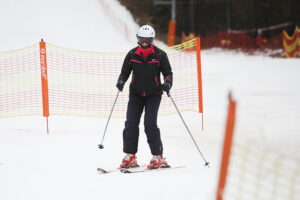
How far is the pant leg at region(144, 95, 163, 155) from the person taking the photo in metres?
7.42

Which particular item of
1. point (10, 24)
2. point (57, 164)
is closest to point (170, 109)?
point (57, 164)

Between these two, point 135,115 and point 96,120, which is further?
point 96,120

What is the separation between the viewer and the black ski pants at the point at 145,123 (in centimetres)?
743

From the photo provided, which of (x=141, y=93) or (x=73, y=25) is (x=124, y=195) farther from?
(x=73, y=25)

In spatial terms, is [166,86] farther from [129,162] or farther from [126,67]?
[129,162]

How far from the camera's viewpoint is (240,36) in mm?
40750

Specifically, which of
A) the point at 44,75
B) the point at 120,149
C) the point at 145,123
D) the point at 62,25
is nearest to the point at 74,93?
the point at 44,75

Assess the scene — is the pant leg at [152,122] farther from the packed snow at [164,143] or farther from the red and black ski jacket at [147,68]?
the packed snow at [164,143]

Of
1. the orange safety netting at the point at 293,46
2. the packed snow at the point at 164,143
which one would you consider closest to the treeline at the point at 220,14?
the orange safety netting at the point at 293,46

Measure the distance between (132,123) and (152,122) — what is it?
30 centimetres

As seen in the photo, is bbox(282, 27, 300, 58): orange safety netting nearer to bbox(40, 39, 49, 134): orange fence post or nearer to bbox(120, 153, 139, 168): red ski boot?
bbox(40, 39, 49, 134): orange fence post

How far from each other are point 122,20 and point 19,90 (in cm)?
1719

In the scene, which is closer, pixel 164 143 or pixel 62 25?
pixel 164 143

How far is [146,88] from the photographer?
24.2ft
